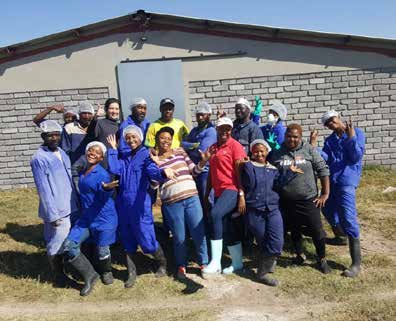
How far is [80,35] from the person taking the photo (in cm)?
933

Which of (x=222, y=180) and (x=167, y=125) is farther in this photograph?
(x=167, y=125)

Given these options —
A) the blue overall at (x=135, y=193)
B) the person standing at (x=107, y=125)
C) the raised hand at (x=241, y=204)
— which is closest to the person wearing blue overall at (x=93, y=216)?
the blue overall at (x=135, y=193)

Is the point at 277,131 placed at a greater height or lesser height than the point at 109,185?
greater

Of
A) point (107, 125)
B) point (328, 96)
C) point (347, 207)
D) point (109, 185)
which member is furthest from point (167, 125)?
point (328, 96)

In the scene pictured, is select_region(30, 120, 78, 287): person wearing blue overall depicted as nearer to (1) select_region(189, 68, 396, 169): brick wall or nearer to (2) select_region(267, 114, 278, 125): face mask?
(2) select_region(267, 114, 278, 125): face mask

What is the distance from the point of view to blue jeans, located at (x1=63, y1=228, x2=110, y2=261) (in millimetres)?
4334

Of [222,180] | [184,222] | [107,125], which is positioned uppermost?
[107,125]

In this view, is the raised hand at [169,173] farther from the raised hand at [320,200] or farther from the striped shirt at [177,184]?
the raised hand at [320,200]

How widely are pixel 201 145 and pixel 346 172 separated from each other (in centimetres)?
171

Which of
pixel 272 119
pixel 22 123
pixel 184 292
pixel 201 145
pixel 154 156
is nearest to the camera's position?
pixel 184 292

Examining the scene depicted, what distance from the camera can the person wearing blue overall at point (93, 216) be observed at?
14.2ft

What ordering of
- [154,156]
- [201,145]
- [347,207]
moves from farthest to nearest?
[201,145]
[347,207]
[154,156]

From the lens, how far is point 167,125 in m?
5.15

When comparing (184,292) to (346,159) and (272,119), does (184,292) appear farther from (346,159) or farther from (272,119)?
(272,119)
